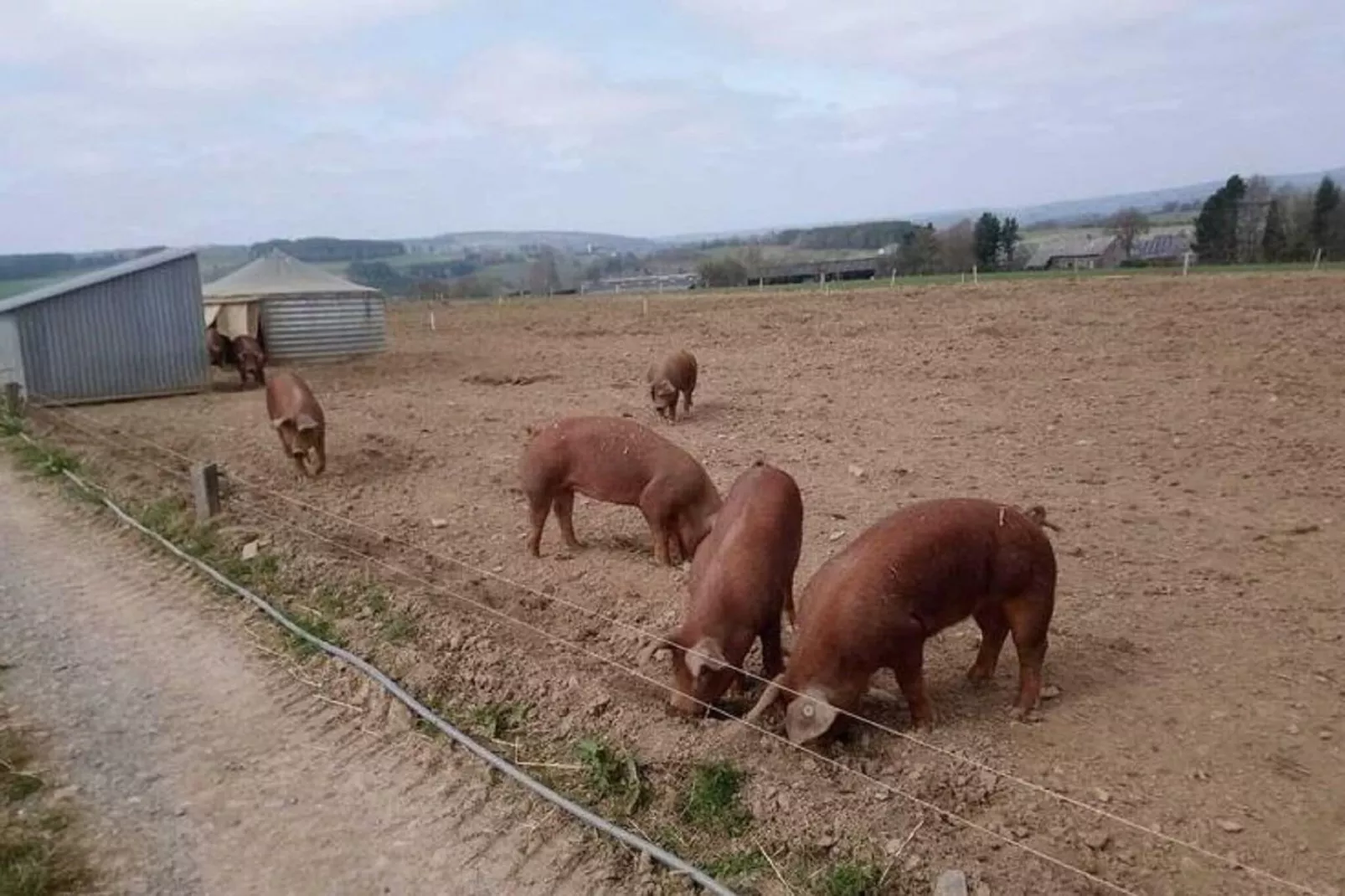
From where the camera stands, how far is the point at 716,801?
4664mm

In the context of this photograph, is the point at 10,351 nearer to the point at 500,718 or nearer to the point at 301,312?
the point at 301,312

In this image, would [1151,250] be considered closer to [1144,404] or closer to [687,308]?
[687,308]

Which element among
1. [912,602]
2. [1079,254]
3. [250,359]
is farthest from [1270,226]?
[912,602]

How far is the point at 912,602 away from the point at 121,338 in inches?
691

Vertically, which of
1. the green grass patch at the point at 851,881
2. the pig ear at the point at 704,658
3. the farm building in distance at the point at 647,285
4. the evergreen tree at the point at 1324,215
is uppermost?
the evergreen tree at the point at 1324,215

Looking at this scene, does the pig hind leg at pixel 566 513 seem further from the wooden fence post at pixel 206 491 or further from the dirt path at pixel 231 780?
the wooden fence post at pixel 206 491

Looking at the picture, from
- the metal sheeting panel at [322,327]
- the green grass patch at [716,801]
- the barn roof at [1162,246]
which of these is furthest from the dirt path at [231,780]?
the barn roof at [1162,246]

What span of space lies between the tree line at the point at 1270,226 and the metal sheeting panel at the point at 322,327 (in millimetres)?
38012

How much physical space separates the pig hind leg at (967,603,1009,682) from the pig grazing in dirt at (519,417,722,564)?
8.91 feet

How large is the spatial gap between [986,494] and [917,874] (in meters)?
6.28

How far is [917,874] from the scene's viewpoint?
409 cm

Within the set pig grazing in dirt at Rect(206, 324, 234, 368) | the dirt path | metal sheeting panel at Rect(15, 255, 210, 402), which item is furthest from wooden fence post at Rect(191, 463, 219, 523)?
pig grazing in dirt at Rect(206, 324, 234, 368)

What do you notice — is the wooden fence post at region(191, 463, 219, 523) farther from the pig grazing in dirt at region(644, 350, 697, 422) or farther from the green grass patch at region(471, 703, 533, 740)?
the pig grazing in dirt at region(644, 350, 697, 422)

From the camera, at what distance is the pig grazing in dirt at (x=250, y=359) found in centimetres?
2061
